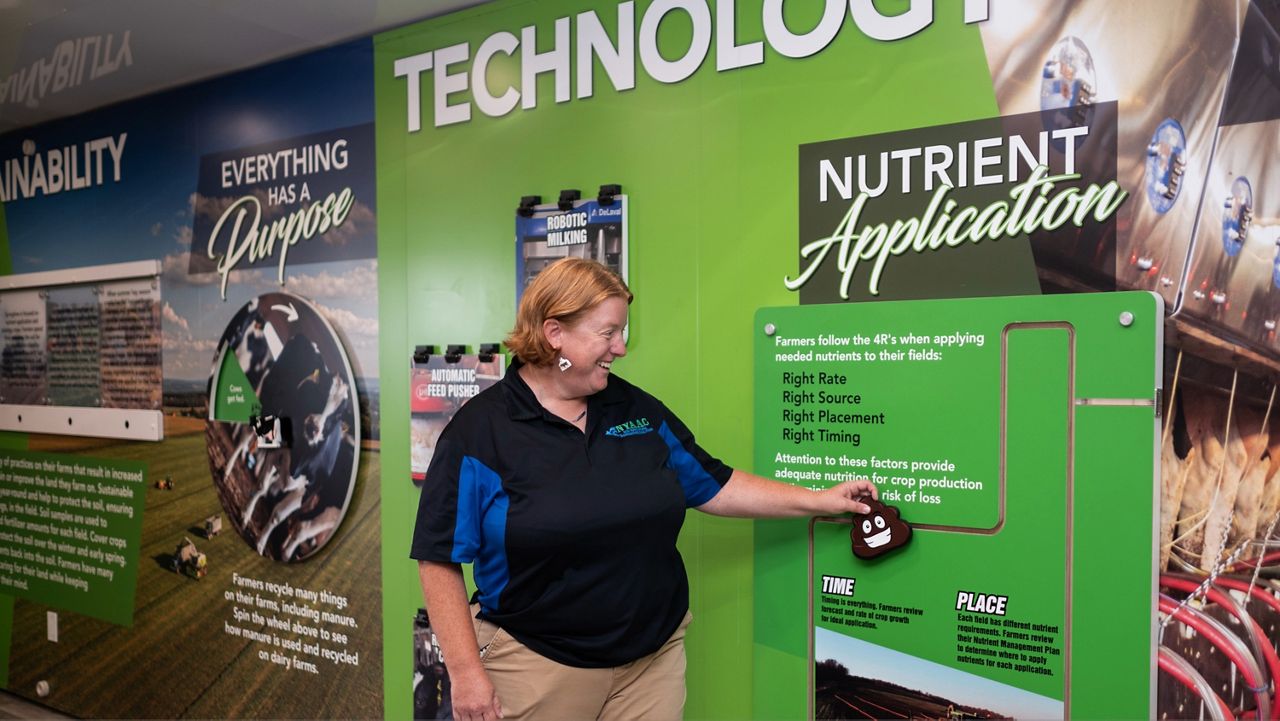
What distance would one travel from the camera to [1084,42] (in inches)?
70.3

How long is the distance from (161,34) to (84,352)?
4.87ft

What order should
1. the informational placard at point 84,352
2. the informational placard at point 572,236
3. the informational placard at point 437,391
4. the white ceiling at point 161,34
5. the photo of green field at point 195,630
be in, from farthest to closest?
the informational placard at point 84,352
the photo of green field at point 195,630
the informational placard at point 437,391
the white ceiling at point 161,34
the informational placard at point 572,236

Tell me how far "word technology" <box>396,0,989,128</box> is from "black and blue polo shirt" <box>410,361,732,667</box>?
938 mm

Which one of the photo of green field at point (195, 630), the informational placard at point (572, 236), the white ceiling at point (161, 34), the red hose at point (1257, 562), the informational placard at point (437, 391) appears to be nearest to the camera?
the red hose at point (1257, 562)

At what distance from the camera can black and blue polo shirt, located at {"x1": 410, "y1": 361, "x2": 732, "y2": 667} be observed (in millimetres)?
1669

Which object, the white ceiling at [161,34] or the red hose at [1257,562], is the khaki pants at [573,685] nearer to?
the red hose at [1257,562]

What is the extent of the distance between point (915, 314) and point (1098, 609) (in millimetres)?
701

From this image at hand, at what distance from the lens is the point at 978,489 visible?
6.09 feet

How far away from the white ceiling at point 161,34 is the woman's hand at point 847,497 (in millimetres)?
1704

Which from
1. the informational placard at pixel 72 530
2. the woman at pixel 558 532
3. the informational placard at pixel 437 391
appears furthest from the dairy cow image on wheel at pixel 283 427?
the woman at pixel 558 532

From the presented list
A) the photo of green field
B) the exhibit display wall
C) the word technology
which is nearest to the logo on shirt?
the exhibit display wall

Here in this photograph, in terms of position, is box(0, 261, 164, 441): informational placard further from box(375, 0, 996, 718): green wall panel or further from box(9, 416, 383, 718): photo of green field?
box(375, 0, 996, 718): green wall panel

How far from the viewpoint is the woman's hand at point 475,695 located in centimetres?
166

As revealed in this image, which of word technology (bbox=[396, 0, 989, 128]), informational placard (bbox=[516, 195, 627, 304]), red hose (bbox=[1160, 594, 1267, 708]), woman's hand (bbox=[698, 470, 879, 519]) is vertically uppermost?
word technology (bbox=[396, 0, 989, 128])
